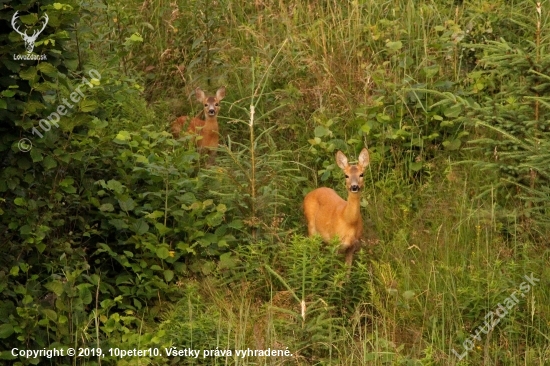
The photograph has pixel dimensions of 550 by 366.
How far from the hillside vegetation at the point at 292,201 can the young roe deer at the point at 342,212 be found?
134 mm

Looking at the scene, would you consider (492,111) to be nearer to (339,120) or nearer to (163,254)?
(339,120)

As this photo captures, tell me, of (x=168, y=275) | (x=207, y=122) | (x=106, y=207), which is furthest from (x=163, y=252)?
(x=207, y=122)

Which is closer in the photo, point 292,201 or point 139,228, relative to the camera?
point 139,228

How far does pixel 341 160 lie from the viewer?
859 cm

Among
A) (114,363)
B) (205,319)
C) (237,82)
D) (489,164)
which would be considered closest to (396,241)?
(489,164)

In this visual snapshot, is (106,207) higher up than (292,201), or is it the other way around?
(292,201)

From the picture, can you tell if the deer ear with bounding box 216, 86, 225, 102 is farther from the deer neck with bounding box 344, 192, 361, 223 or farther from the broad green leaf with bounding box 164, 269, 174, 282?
the broad green leaf with bounding box 164, 269, 174, 282

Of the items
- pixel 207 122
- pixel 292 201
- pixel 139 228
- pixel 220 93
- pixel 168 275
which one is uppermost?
pixel 220 93

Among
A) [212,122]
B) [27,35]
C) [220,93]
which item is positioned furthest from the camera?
[212,122]

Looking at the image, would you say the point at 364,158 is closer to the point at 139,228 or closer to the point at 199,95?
the point at 139,228

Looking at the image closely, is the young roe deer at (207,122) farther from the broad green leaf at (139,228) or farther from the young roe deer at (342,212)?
the broad green leaf at (139,228)

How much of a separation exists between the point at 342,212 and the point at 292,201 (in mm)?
636

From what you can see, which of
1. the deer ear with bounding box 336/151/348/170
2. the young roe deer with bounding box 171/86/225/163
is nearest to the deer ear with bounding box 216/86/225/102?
the young roe deer with bounding box 171/86/225/163

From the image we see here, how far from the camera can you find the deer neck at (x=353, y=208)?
330 inches
